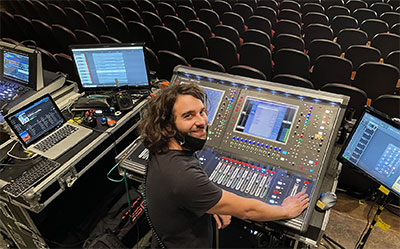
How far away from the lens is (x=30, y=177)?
2.03 metres

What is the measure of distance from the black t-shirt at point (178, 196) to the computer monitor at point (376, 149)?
3.08 ft

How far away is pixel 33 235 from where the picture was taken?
2.30 meters

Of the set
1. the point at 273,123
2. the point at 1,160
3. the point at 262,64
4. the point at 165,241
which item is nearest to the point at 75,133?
the point at 1,160

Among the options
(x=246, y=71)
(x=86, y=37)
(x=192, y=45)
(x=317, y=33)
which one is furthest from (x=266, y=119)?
(x=86, y=37)

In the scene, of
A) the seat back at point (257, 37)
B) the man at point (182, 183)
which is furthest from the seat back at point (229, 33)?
the man at point (182, 183)

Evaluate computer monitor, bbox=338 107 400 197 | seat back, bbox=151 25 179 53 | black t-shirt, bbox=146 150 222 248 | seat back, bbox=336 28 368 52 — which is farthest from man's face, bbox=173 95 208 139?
seat back, bbox=336 28 368 52

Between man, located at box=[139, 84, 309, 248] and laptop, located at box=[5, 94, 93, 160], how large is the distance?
988 millimetres

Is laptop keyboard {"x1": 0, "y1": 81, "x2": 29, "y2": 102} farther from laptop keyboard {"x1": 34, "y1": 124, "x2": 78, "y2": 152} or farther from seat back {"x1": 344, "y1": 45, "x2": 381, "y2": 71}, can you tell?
seat back {"x1": 344, "y1": 45, "x2": 381, "y2": 71}

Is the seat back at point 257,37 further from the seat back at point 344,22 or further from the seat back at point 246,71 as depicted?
the seat back at point 344,22

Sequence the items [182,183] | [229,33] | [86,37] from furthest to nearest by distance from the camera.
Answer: [229,33], [86,37], [182,183]

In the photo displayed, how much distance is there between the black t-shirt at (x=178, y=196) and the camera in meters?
1.38

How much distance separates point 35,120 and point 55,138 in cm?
20

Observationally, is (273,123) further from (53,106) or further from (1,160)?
(1,160)

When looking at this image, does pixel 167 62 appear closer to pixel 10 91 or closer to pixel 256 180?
pixel 10 91
